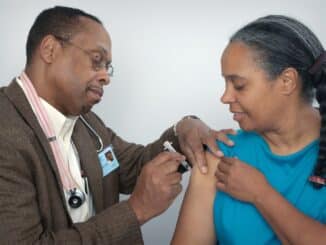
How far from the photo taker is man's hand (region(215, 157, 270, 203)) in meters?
1.27

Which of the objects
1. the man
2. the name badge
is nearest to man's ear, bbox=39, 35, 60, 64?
the man

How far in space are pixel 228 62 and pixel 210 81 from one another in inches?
45.8

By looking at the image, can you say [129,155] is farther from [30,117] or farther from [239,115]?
[239,115]

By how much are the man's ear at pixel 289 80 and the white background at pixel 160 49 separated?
117 cm

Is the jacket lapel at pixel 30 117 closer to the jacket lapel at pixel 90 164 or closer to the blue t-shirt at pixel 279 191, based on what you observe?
the jacket lapel at pixel 90 164

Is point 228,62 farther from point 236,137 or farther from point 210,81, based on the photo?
point 210,81

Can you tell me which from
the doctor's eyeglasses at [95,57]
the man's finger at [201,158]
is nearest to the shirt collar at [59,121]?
the doctor's eyeglasses at [95,57]

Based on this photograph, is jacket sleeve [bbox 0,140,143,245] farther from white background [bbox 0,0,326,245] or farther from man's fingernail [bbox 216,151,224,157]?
white background [bbox 0,0,326,245]

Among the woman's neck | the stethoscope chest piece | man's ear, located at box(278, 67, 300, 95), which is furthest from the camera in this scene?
the stethoscope chest piece

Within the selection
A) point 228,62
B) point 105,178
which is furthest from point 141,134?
point 228,62

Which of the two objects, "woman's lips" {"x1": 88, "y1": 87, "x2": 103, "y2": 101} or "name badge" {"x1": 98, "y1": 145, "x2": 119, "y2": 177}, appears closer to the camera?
"woman's lips" {"x1": 88, "y1": 87, "x2": 103, "y2": 101}

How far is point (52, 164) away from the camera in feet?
4.88

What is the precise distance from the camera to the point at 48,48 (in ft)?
5.21

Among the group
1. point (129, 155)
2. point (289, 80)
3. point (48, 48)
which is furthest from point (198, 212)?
point (48, 48)
